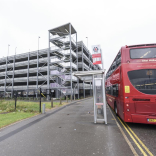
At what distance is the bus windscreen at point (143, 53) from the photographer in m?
5.58

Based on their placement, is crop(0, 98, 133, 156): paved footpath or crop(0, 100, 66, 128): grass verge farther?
crop(0, 100, 66, 128): grass verge

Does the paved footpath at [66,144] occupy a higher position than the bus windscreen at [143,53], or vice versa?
the bus windscreen at [143,53]

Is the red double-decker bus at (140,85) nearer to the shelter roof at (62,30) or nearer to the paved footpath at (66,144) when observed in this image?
the paved footpath at (66,144)

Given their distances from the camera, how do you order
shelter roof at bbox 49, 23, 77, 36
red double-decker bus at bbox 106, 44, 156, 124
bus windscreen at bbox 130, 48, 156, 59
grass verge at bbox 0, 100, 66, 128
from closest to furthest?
red double-decker bus at bbox 106, 44, 156, 124, bus windscreen at bbox 130, 48, 156, 59, grass verge at bbox 0, 100, 66, 128, shelter roof at bbox 49, 23, 77, 36

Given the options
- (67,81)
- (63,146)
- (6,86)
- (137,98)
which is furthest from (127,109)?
(6,86)

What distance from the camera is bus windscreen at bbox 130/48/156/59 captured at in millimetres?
5583

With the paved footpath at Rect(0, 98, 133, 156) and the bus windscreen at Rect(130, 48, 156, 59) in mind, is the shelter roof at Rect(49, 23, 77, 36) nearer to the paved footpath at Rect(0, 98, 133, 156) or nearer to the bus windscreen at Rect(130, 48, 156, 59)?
the bus windscreen at Rect(130, 48, 156, 59)

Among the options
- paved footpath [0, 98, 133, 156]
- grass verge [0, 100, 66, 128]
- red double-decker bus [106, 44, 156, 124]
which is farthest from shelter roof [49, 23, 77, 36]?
paved footpath [0, 98, 133, 156]

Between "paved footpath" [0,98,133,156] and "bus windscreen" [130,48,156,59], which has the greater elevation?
"bus windscreen" [130,48,156,59]

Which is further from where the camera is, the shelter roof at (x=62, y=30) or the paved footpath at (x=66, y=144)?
the shelter roof at (x=62, y=30)

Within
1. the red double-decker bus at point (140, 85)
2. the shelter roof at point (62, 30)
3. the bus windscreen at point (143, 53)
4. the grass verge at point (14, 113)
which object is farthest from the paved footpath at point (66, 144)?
the shelter roof at point (62, 30)

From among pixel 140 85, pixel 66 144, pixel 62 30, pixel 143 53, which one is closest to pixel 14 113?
pixel 66 144

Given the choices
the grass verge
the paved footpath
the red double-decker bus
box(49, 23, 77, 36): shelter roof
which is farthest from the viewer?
box(49, 23, 77, 36): shelter roof

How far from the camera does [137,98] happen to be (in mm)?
5332
